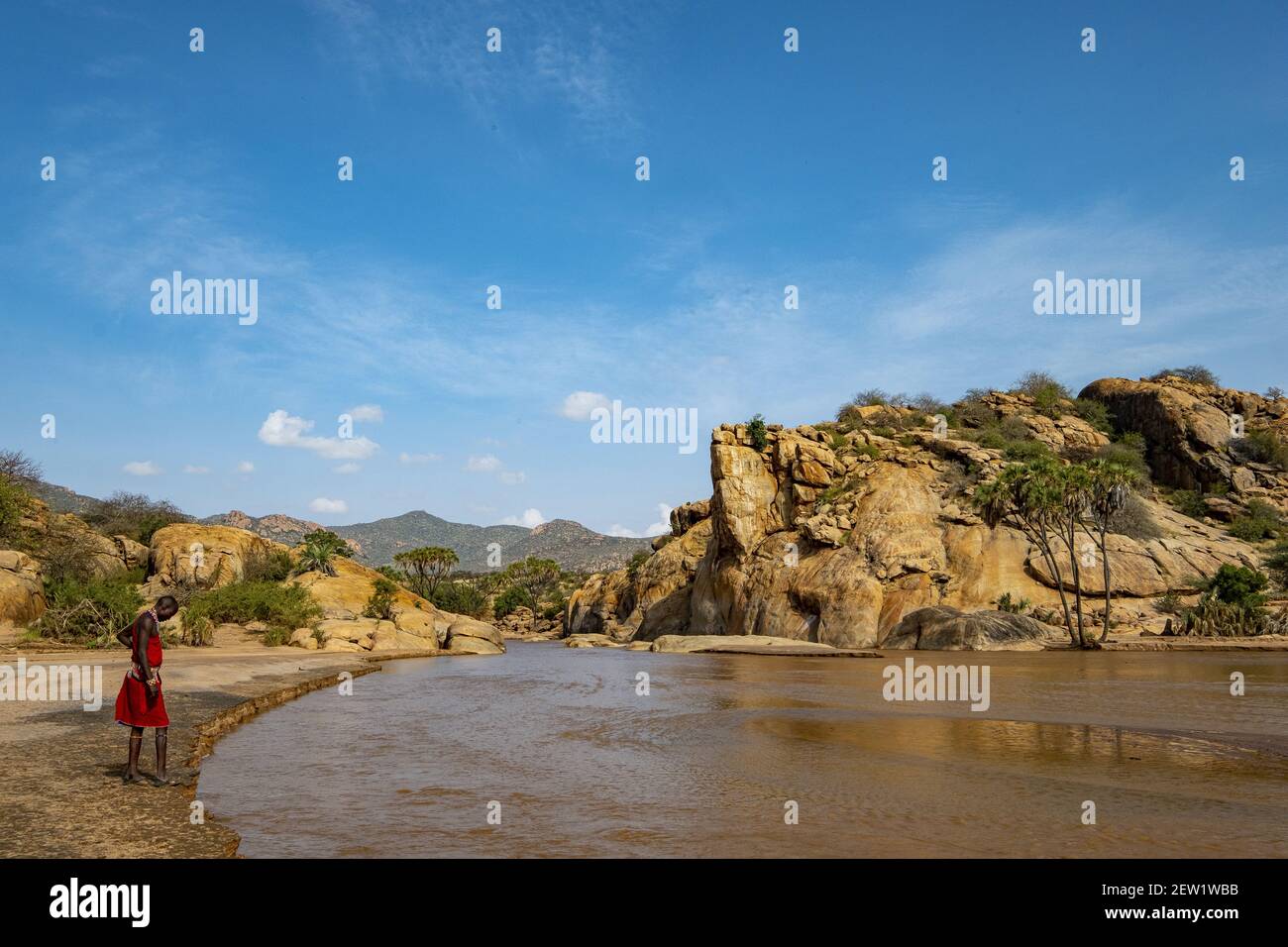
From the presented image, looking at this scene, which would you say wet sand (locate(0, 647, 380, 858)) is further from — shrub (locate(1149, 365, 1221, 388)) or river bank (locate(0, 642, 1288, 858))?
shrub (locate(1149, 365, 1221, 388))

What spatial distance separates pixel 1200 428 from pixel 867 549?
3563 cm

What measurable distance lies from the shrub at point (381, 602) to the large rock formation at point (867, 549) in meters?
21.1

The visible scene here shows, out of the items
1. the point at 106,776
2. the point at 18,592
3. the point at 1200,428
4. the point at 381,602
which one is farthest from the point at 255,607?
the point at 1200,428

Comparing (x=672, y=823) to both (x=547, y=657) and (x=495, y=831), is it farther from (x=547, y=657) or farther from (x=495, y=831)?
(x=547, y=657)

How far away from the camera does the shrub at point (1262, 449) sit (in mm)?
63625

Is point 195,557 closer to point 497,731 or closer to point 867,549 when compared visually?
point 867,549

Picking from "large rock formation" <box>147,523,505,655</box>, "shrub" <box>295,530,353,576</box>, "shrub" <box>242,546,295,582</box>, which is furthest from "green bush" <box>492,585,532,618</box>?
"shrub" <box>242,546,295,582</box>

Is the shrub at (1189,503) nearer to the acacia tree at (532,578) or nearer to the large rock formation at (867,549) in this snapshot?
the large rock formation at (867,549)

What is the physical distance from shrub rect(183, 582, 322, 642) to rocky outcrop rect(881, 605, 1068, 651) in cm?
2858

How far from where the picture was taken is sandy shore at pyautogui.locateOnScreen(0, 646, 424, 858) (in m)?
6.13

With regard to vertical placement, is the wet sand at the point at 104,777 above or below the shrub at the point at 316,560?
below

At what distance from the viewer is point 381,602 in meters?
46.5

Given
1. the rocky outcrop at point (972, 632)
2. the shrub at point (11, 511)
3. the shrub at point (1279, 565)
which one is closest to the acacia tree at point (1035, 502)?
the rocky outcrop at point (972, 632)

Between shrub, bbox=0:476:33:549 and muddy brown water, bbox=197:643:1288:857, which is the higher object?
shrub, bbox=0:476:33:549
